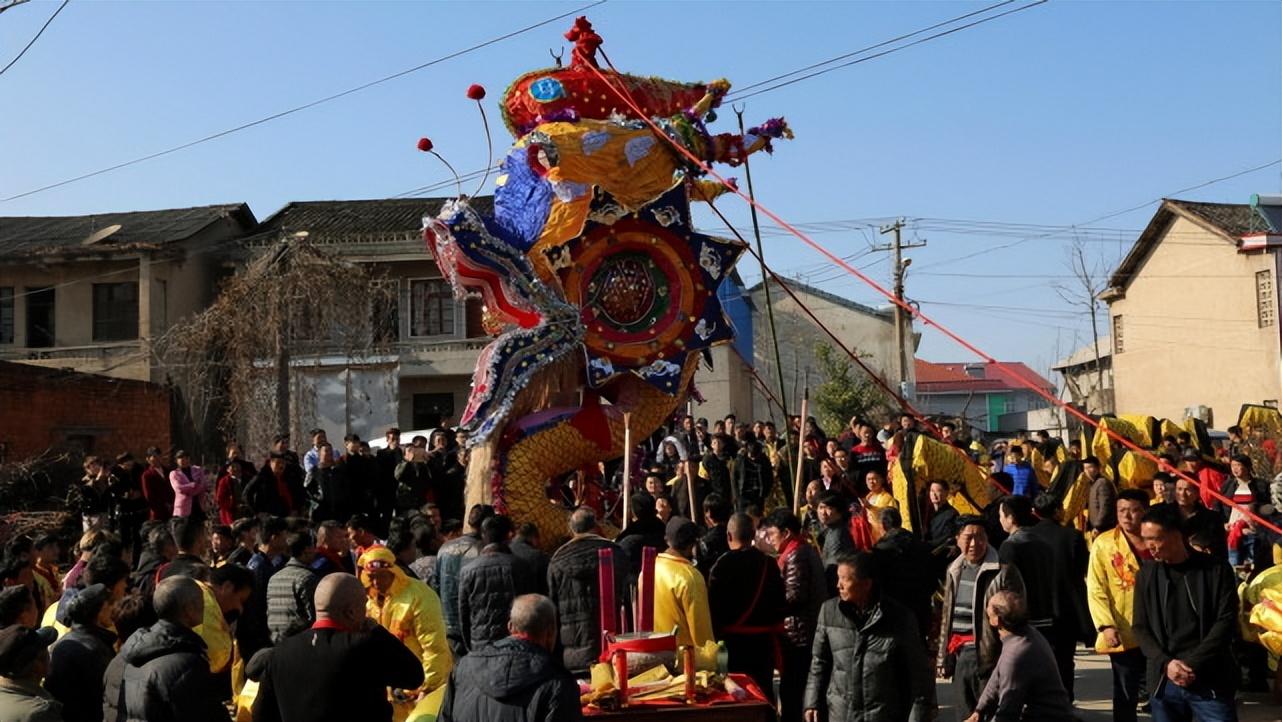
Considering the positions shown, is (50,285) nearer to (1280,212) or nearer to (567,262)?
(567,262)

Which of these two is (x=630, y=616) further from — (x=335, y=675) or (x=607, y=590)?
(x=335, y=675)

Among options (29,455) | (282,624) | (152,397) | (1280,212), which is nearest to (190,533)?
(282,624)

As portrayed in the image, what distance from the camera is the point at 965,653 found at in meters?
7.30

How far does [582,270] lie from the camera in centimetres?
1299

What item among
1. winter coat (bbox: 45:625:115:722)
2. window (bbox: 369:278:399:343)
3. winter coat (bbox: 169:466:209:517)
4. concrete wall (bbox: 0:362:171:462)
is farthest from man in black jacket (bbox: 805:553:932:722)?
window (bbox: 369:278:399:343)

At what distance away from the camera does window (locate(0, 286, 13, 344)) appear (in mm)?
31562

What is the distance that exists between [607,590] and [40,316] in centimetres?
2769

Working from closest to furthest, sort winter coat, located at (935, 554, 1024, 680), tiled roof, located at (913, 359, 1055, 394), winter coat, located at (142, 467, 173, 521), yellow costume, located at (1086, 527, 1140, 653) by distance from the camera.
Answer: winter coat, located at (935, 554, 1024, 680) < yellow costume, located at (1086, 527, 1140, 653) < winter coat, located at (142, 467, 173, 521) < tiled roof, located at (913, 359, 1055, 394)

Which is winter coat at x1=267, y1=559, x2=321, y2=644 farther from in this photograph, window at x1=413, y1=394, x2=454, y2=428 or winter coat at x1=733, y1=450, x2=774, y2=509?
window at x1=413, y1=394, x2=454, y2=428

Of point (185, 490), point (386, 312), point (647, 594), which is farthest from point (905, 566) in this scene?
point (386, 312)

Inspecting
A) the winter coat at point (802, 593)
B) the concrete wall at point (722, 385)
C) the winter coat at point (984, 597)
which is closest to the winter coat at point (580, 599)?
the winter coat at point (802, 593)

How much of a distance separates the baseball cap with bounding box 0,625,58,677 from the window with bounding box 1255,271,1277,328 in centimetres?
2896

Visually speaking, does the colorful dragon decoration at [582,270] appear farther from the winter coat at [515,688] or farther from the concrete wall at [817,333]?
the concrete wall at [817,333]

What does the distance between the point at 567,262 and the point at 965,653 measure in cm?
648
